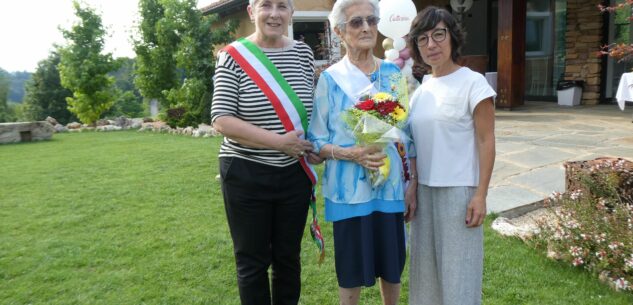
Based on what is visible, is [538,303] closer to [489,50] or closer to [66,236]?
[66,236]

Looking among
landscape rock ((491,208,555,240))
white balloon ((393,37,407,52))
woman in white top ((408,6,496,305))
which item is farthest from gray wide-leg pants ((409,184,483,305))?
white balloon ((393,37,407,52))

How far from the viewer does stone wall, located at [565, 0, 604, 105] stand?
33.5ft

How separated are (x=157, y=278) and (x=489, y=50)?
11.8 meters

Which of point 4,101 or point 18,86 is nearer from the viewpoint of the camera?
point 4,101

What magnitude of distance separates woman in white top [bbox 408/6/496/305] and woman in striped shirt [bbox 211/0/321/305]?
51 centimetres

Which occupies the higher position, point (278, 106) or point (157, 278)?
point (278, 106)

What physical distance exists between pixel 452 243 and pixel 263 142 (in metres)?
0.90

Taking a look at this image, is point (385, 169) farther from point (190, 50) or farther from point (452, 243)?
point (190, 50)

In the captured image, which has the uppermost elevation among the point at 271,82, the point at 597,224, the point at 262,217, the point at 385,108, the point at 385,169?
the point at 271,82

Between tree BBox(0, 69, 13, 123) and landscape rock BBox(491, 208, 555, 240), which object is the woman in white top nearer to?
landscape rock BBox(491, 208, 555, 240)

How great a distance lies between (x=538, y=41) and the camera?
39.4 feet

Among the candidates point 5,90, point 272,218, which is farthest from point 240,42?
point 5,90

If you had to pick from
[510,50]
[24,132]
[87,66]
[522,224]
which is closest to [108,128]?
[87,66]

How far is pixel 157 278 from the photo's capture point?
3.30 metres
